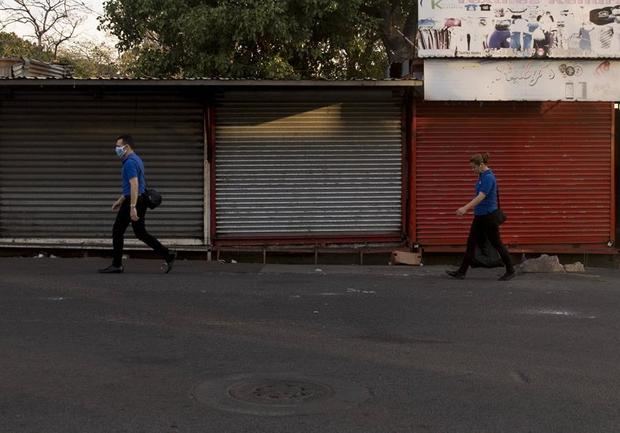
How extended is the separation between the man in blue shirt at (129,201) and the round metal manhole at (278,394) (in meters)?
4.81

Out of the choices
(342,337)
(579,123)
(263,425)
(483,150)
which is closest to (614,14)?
(579,123)

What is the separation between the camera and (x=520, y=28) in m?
11.5

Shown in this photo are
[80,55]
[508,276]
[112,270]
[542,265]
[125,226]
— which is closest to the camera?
[125,226]

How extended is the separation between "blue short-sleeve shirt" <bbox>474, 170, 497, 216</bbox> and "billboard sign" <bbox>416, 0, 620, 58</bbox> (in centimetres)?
257

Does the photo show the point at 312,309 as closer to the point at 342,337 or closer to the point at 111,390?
the point at 342,337

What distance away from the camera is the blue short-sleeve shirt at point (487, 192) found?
9750 millimetres

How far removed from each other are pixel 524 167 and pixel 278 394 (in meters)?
8.23

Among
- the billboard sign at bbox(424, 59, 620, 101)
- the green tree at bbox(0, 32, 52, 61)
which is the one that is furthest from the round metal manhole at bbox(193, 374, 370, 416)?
the green tree at bbox(0, 32, 52, 61)

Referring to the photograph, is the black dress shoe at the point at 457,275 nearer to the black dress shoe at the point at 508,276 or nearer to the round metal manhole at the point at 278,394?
the black dress shoe at the point at 508,276

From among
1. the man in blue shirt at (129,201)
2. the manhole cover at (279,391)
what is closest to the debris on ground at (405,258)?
the man in blue shirt at (129,201)

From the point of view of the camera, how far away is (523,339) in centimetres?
668

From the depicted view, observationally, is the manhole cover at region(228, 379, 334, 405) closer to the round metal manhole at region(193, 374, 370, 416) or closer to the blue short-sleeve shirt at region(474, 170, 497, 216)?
the round metal manhole at region(193, 374, 370, 416)

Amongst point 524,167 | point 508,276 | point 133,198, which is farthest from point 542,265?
point 133,198

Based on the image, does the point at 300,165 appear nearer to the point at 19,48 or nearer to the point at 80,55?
the point at 19,48
